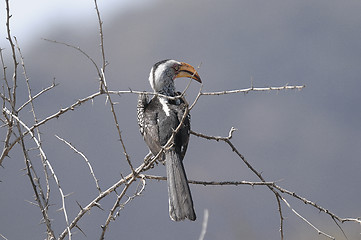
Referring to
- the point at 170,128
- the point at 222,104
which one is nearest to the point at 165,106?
the point at 170,128

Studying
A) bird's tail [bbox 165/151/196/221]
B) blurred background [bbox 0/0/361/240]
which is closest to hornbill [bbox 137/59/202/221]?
bird's tail [bbox 165/151/196/221]

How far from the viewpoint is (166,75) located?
5332 mm

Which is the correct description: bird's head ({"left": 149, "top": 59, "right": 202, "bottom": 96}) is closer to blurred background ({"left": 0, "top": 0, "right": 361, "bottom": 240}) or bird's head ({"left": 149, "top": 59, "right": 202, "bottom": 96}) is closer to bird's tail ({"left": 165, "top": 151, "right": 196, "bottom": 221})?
bird's tail ({"left": 165, "top": 151, "right": 196, "bottom": 221})

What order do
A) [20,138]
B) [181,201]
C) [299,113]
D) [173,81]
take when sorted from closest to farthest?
[20,138]
[181,201]
[173,81]
[299,113]

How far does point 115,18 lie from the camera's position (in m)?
56.5

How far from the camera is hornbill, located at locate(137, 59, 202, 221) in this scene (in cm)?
407

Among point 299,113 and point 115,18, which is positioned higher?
point 115,18

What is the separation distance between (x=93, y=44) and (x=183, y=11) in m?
10.6

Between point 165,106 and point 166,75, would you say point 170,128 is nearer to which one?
point 165,106

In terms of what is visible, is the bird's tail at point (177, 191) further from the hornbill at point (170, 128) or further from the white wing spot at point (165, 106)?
the white wing spot at point (165, 106)

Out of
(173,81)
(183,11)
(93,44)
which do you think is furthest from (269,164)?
(173,81)

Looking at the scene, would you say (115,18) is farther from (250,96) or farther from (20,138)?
(20,138)

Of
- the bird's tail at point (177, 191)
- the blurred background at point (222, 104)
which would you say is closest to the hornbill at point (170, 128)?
the bird's tail at point (177, 191)

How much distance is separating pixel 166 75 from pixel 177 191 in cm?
140
